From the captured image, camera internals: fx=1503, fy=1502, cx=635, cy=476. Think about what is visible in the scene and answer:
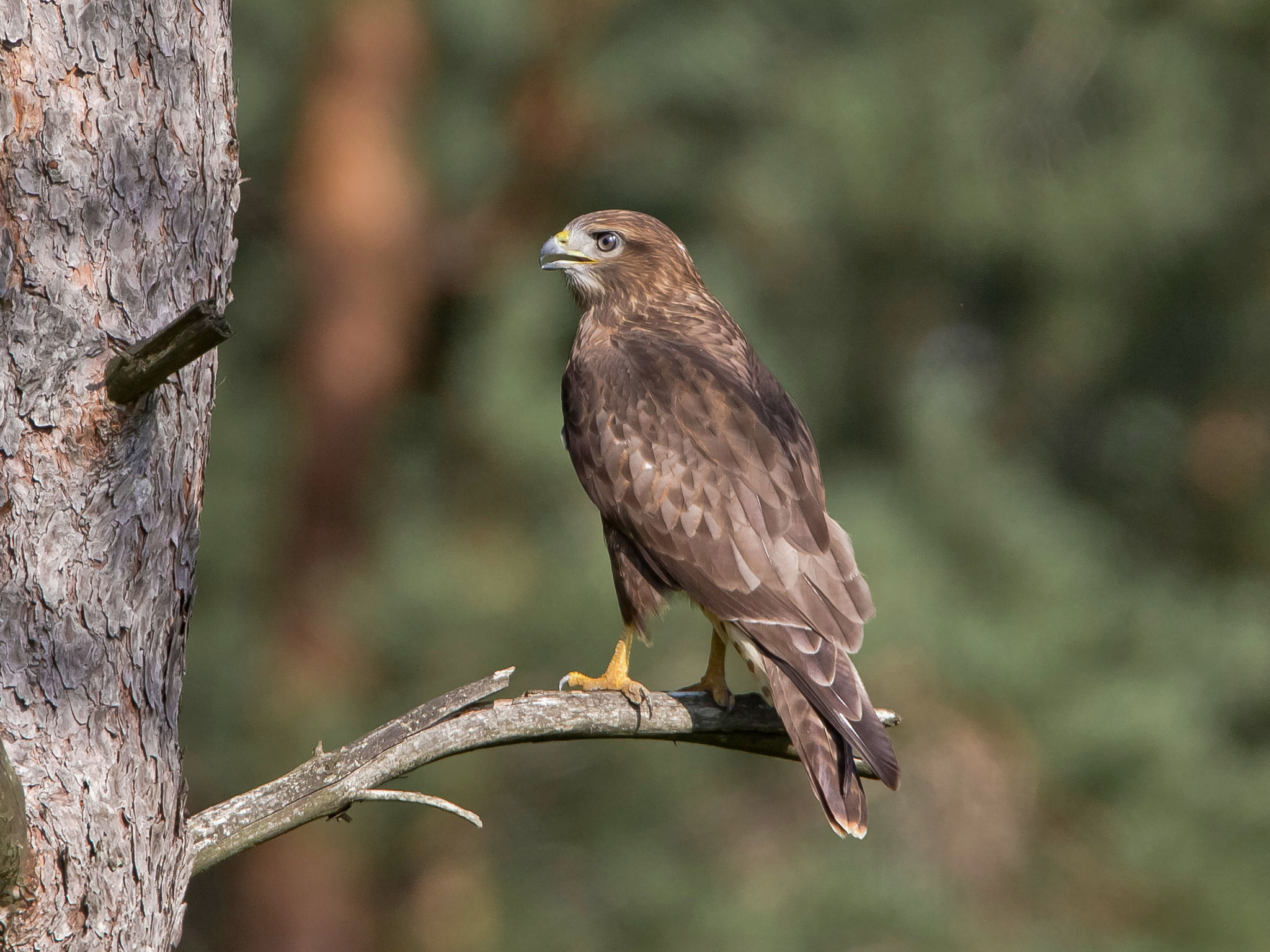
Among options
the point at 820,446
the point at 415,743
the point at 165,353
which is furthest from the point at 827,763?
the point at 820,446

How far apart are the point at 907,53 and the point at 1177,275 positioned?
11.9 feet

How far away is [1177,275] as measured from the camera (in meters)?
14.8

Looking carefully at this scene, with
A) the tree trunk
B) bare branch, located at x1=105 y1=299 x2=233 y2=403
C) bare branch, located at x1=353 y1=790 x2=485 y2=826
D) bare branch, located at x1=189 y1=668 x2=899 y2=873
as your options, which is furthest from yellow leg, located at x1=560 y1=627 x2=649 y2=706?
bare branch, located at x1=105 y1=299 x2=233 y2=403

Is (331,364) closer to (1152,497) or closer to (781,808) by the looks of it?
(781,808)

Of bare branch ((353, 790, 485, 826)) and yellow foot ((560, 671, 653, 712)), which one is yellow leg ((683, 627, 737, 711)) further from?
bare branch ((353, 790, 485, 826))

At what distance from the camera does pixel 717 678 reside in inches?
171

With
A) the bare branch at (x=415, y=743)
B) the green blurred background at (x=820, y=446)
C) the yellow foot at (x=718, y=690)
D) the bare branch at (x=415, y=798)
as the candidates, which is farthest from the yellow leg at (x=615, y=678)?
the green blurred background at (x=820, y=446)

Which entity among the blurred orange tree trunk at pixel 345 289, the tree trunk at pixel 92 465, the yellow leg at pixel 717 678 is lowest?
the yellow leg at pixel 717 678

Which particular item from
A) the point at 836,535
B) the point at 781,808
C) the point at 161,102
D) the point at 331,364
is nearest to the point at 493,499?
the point at 331,364

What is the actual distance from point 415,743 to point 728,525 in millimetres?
1452

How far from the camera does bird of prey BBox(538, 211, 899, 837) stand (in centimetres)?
386

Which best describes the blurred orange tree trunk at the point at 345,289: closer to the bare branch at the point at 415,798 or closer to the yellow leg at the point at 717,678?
the yellow leg at the point at 717,678

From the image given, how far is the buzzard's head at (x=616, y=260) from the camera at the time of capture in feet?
17.0

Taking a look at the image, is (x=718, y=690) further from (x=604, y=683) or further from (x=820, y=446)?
(x=820, y=446)
